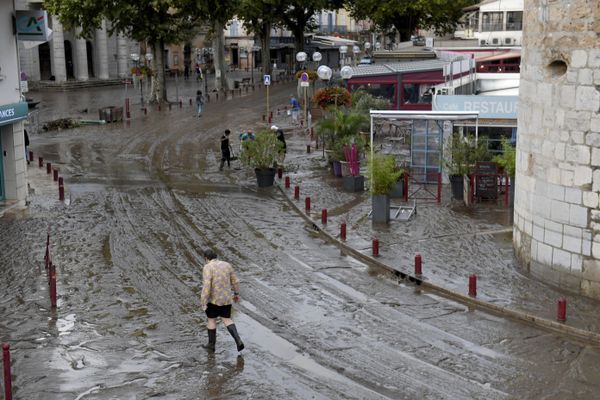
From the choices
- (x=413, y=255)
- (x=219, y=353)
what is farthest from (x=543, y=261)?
(x=219, y=353)

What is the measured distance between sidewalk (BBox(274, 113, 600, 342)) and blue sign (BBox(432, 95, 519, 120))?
2.40 metres

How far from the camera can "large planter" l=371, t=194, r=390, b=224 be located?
68.1 ft

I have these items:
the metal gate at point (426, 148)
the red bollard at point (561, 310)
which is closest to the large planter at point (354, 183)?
the metal gate at point (426, 148)

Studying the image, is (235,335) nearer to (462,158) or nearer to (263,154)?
(462,158)

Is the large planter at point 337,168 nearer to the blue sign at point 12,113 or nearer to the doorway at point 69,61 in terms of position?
the blue sign at point 12,113

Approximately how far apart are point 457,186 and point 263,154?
19.5 ft

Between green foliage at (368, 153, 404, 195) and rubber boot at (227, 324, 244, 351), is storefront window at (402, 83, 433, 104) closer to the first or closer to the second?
green foliage at (368, 153, 404, 195)

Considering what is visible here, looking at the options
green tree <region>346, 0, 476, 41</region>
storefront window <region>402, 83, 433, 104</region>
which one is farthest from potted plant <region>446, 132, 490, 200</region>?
green tree <region>346, 0, 476, 41</region>

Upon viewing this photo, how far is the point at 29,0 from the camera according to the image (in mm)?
22281

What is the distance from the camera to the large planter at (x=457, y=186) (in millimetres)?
23500

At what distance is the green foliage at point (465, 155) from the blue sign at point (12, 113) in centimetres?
1147

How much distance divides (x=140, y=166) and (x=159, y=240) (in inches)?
442

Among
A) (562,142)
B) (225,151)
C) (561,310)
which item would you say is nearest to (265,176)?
(225,151)

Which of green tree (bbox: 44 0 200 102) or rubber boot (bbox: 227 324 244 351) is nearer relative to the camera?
rubber boot (bbox: 227 324 244 351)
